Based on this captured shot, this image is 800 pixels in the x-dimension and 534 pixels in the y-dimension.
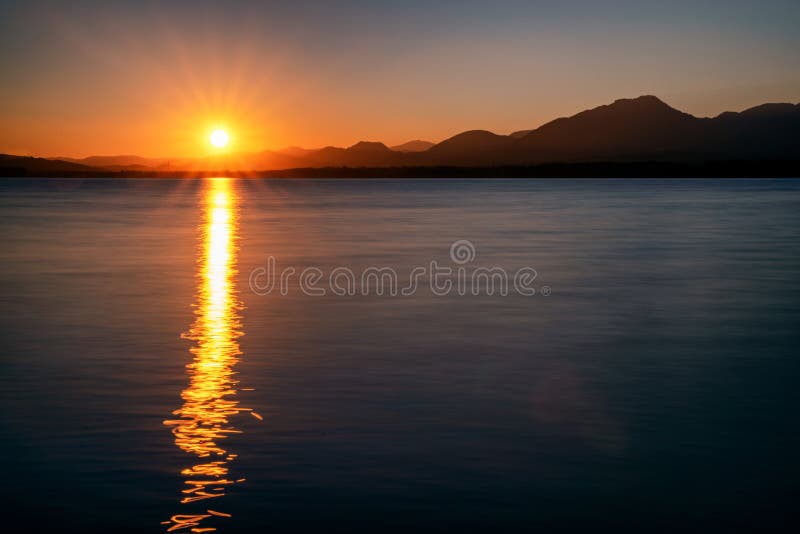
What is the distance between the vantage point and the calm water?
34.9 feet

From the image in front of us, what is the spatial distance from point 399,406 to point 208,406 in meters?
2.88

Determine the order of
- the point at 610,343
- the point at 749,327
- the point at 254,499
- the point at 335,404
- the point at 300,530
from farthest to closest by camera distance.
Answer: the point at 749,327 < the point at 610,343 < the point at 335,404 < the point at 254,499 < the point at 300,530

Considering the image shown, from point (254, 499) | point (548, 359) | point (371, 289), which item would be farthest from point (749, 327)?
point (254, 499)

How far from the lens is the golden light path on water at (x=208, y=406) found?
35.3 feet

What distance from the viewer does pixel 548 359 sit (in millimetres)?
19391

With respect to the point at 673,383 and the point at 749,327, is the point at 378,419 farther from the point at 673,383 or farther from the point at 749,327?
Answer: the point at 749,327

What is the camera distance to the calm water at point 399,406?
1065 cm

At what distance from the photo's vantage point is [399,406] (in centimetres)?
1517

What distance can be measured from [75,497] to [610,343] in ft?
43.3

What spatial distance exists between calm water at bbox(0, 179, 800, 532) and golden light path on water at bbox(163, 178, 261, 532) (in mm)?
51

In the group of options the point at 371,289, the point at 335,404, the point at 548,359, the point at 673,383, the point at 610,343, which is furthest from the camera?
the point at 371,289

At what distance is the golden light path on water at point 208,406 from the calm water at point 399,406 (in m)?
0.05

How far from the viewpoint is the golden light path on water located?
35.3 feet

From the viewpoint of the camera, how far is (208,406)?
15133 mm
